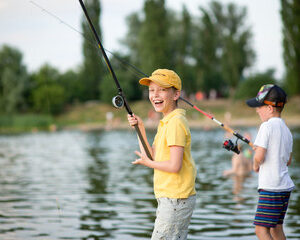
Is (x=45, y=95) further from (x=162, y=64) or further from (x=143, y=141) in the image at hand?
(x=143, y=141)

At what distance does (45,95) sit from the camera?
60.8m

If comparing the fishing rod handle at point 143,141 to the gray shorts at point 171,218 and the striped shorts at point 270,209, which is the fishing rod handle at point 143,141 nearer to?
the gray shorts at point 171,218

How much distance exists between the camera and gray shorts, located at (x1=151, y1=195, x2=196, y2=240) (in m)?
3.62

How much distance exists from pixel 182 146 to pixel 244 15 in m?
71.2

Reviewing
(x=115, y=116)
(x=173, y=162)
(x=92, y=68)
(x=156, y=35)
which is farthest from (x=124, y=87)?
(x=173, y=162)

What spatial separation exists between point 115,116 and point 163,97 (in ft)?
170

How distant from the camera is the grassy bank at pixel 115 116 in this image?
4681 cm

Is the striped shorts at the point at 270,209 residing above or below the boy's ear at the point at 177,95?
below

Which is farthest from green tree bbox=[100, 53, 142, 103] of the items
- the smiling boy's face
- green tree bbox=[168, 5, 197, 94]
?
the smiling boy's face

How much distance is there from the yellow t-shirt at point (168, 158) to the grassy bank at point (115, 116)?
3874 cm

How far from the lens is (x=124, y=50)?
74.1m

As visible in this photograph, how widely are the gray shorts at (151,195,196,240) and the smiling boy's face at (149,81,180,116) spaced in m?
0.71

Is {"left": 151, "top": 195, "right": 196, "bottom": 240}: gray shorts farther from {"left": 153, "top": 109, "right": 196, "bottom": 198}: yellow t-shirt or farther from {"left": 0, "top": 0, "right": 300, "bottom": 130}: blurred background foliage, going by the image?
{"left": 0, "top": 0, "right": 300, "bottom": 130}: blurred background foliage

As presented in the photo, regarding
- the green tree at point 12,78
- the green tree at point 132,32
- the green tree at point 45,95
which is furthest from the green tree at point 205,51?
the green tree at point 12,78
